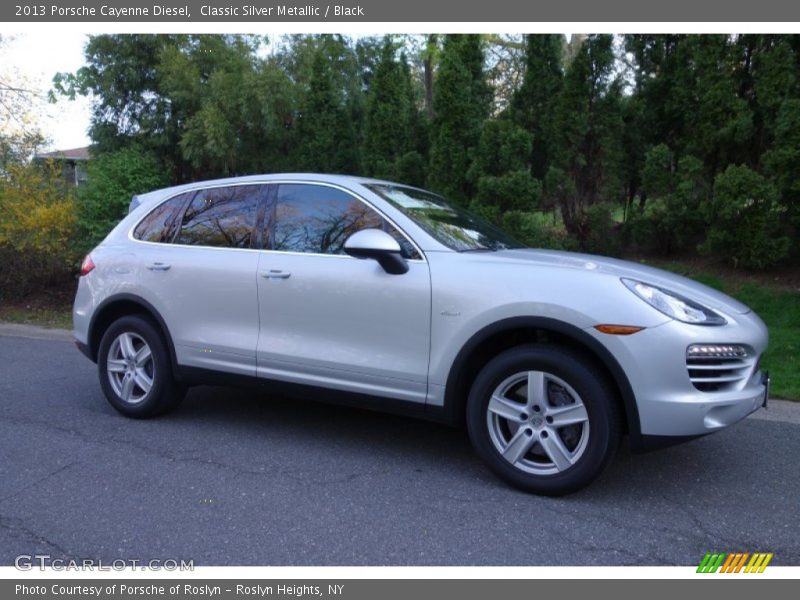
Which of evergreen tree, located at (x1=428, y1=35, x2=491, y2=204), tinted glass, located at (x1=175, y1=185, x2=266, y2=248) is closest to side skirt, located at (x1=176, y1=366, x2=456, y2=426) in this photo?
tinted glass, located at (x1=175, y1=185, x2=266, y2=248)

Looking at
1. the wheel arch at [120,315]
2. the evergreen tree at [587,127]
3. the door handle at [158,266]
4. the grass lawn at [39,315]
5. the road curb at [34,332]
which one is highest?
the evergreen tree at [587,127]

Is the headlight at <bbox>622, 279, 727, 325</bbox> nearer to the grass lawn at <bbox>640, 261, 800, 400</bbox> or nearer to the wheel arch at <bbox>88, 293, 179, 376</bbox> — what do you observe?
the grass lawn at <bbox>640, 261, 800, 400</bbox>

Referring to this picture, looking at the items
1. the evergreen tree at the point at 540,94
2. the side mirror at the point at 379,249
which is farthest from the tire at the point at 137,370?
the evergreen tree at the point at 540,94

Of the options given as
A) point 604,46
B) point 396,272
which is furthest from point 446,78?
point 396,272

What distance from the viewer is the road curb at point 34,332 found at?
29.9 feet

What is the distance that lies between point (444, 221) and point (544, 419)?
1.52m

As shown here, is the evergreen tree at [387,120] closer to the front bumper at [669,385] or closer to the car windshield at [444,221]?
the car windshield at [444,221]

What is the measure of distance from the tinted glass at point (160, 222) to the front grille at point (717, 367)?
371cm

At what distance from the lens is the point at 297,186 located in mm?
4605

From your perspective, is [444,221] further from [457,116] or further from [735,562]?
[457,116]

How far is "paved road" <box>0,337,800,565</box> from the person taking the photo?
123 inches

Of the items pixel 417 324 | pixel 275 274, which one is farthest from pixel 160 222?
pixel 417 324

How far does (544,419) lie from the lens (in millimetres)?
3590

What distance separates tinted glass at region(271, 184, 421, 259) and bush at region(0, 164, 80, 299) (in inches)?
304
